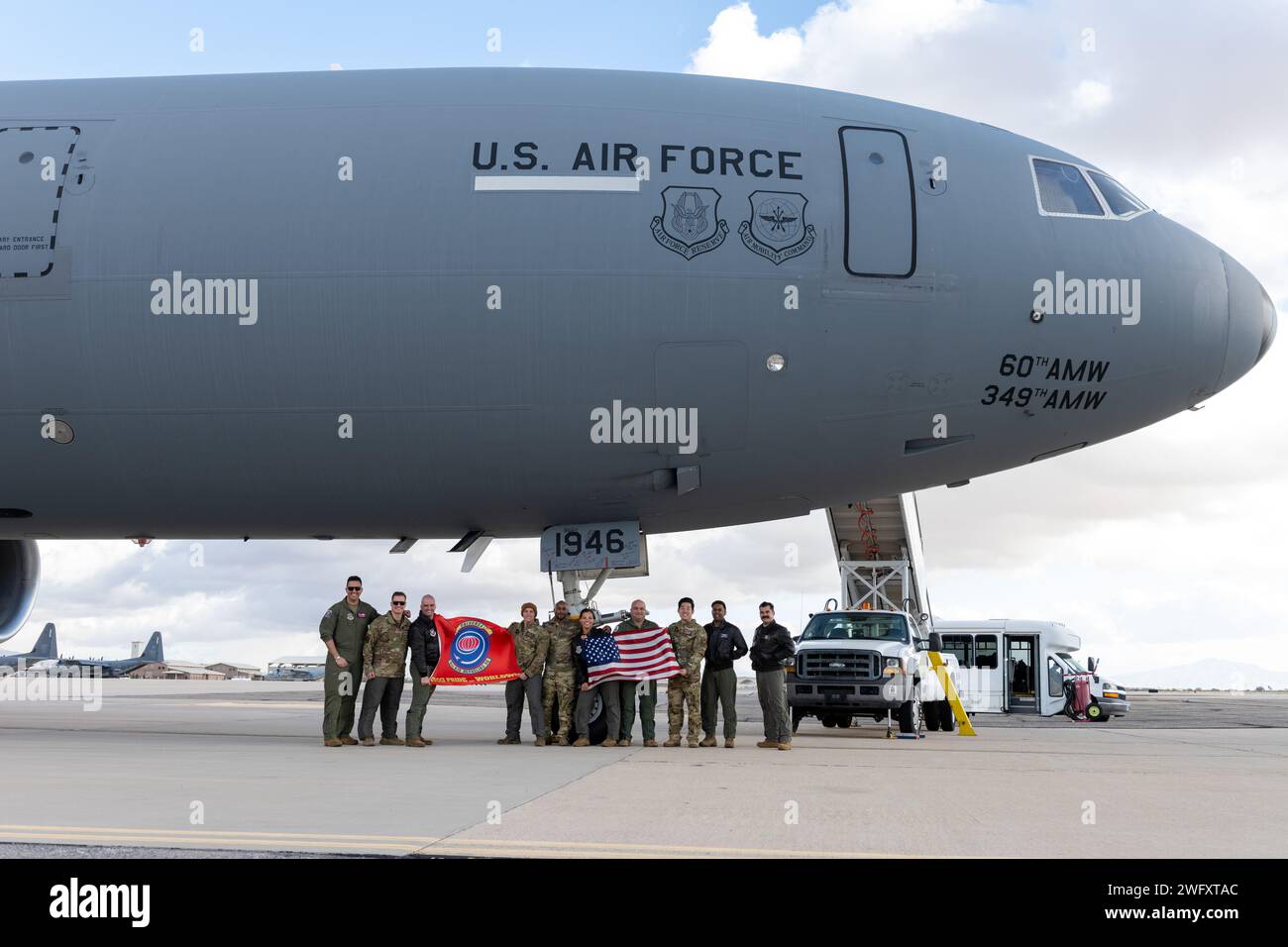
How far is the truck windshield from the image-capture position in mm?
19656

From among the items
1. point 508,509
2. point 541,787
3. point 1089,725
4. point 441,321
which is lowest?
point 1089,725

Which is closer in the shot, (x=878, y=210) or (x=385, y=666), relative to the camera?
(x=878, y=210)

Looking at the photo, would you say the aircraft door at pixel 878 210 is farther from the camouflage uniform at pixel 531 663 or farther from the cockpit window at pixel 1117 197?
the camouflage uniform at pixel 531 663

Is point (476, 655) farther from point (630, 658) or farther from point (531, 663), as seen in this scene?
point (630, 658)

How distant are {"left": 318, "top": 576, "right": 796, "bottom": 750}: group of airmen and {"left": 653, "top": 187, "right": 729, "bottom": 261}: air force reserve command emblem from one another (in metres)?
4.47

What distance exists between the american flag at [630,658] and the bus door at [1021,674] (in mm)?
20753

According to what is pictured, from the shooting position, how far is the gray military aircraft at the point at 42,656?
3110 inches

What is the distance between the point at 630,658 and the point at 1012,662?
2194cm

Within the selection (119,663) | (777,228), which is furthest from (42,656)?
(777,228)

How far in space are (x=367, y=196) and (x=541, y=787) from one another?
6903mm

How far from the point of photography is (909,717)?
18953 millimetres
